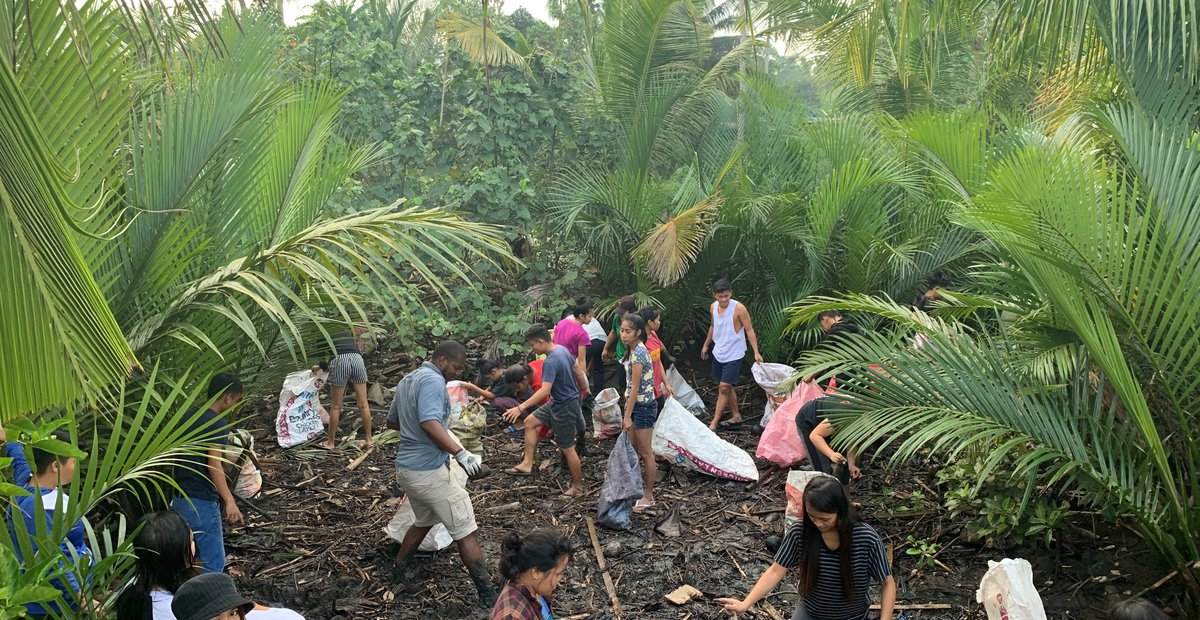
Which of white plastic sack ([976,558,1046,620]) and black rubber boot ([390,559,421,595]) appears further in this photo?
black rubber boot ([390,559,421,595])

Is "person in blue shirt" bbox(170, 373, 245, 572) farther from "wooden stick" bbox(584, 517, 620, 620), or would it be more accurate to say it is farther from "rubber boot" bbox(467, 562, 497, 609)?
"wooden stick" bbox(584, 517, 620, 620)

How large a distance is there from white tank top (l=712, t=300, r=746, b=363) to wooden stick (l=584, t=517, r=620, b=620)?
2579 millimetres

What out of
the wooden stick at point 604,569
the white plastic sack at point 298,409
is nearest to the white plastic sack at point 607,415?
the wooden stick at point 604,569

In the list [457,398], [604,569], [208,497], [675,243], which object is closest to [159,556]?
[208,497]

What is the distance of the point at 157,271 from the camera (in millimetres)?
5258

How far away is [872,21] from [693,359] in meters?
4.71

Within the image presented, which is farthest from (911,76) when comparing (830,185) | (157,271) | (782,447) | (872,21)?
(157,271)

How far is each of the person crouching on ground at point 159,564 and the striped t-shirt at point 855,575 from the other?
2152mm

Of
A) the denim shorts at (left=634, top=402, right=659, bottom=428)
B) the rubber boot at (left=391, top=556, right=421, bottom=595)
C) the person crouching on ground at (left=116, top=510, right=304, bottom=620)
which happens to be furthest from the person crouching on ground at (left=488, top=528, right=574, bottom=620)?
the denim shorts at (left=634, top=402, right=659, bottom=428)

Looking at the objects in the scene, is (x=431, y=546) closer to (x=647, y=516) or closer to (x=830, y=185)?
(x=647, y=516)

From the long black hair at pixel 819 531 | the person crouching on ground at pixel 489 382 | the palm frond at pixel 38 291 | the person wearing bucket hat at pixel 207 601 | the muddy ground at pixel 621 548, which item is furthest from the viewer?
the person crouching on ground at pixel 489 382

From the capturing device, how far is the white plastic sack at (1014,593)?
13.8 feet

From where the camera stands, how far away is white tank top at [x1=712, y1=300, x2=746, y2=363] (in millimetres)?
9094

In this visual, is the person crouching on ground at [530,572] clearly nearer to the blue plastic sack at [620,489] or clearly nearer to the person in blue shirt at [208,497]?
the person in blue shirt at [208,497]
